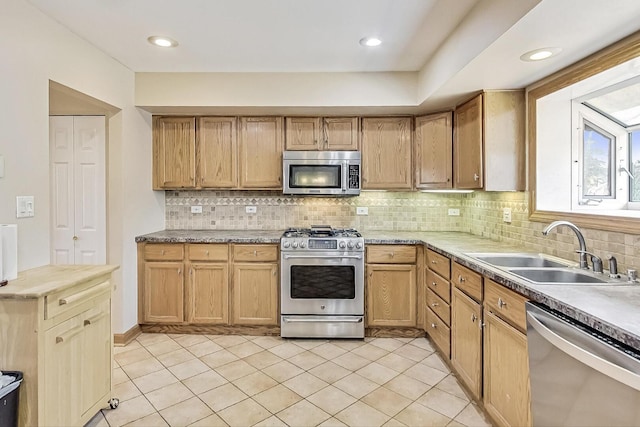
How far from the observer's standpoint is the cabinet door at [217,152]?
354 centimetres

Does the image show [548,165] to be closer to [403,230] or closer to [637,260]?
[637,260]

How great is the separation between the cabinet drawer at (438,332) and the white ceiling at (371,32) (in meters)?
1.88

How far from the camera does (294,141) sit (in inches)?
139

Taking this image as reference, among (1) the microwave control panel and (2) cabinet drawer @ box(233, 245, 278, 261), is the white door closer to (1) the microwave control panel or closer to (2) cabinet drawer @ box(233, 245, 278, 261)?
(2) cabinet drawer @ box(233, 245, 278, 261)

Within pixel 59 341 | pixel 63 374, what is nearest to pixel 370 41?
pixel 59 341

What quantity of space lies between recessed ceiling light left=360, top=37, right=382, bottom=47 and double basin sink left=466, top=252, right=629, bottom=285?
5.63 feet

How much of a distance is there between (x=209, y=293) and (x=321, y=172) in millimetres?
1620

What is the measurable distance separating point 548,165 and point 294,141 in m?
2.25

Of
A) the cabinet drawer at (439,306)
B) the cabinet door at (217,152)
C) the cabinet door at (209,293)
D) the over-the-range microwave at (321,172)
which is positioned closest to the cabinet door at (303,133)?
the over-the-range microwave at (321,172)

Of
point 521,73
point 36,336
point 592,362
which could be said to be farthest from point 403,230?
point 36,336

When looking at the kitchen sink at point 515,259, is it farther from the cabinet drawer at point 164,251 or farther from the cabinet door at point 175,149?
the cabinet door at point 175,149

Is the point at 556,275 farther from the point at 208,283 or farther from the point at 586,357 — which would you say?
the point at 208,283

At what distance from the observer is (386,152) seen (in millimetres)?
3531

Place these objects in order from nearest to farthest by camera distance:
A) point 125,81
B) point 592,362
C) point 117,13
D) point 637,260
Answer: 1. point 592,362
2. point 637,260
3. point 117,13
4. point 125,81
